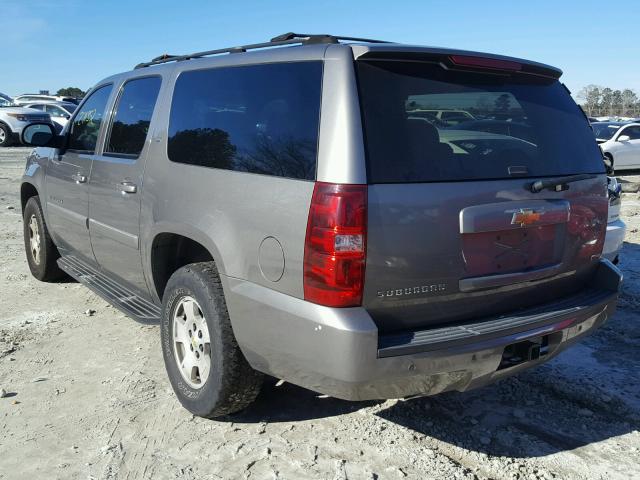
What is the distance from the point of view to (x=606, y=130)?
16.9 m

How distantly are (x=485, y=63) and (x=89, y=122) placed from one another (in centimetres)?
331

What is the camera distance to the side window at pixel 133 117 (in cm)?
398

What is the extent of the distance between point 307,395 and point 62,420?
4.54ft

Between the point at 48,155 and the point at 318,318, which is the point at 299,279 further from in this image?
the point at 48,155

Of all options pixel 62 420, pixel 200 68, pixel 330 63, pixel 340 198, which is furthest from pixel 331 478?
pixel 200 68

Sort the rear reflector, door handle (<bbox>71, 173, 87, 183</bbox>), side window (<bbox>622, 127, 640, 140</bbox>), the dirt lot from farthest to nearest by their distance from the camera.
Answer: side window (<bbox>622, 127, 640, 140</bbox>)
door handle (<bbox>71, 173, 87, 183</bbox>)
the dirt lot
the rear reflector

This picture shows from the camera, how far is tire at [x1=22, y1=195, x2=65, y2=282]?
5.75 meters

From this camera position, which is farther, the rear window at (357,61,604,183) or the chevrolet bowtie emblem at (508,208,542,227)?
the chevrolet bowtie emblem at (508,208,542,227)

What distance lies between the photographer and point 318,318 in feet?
8.37

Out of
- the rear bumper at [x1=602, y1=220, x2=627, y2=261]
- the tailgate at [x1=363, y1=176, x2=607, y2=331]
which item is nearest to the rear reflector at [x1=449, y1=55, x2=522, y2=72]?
the tailgate at [x1=363, y1=176, x2=607, y2=331]

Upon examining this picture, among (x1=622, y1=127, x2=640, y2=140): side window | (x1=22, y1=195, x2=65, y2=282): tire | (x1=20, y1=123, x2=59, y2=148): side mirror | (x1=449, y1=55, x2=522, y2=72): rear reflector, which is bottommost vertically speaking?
Result: (x1=22, y1=195, x2=65, y2=282): tire

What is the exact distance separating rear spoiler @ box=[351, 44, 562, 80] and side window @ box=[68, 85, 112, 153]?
2719 mm

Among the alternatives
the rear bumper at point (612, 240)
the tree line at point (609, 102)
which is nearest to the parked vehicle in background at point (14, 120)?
the rear bumper at point (612, 240)

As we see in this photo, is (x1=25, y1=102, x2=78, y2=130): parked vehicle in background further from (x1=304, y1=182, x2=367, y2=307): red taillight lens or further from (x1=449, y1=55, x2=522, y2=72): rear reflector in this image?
(x1=304, y1=182, x2=367, y2=307): red taillight lens
